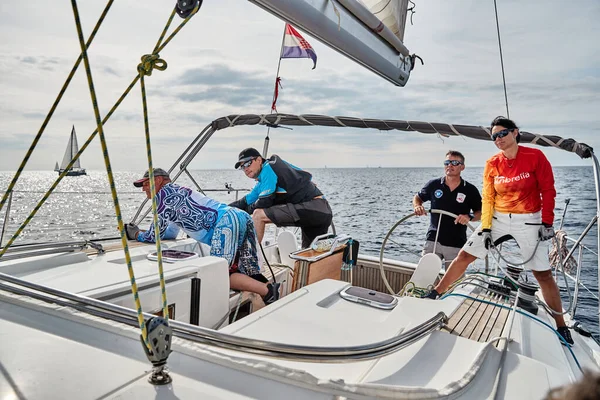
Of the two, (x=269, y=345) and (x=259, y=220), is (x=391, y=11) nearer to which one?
(x=259, y=220)

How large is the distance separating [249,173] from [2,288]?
2.56 metres

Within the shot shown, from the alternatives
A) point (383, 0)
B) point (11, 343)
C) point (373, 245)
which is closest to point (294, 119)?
point (383, 0)

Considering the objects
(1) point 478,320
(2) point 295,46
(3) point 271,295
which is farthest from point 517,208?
(2) point 295,46

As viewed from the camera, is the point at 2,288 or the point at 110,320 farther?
the point at 2,288

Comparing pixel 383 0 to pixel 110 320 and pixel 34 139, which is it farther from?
pixel 110 320

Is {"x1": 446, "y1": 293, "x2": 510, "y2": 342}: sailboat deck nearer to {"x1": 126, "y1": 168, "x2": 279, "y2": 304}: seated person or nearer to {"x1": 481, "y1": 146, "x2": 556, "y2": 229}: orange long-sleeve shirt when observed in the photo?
{"x1": 481, "y1": 146, "x2": 556, "y2": 229}: orange long-sleeve shirt

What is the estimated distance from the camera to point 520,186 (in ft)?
9.34

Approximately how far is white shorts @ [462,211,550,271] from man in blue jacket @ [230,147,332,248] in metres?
1.53

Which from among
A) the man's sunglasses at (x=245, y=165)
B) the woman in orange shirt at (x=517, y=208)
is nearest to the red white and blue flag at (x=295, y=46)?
the man's sunglasses at (x=245, y=165)

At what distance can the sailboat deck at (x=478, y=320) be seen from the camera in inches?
71.8

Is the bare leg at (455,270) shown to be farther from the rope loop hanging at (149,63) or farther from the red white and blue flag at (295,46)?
the red white and blue flag at (295,46)

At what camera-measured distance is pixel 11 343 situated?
106cm

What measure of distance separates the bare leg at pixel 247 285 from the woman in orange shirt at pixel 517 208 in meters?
1.20

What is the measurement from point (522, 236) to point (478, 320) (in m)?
1.13
